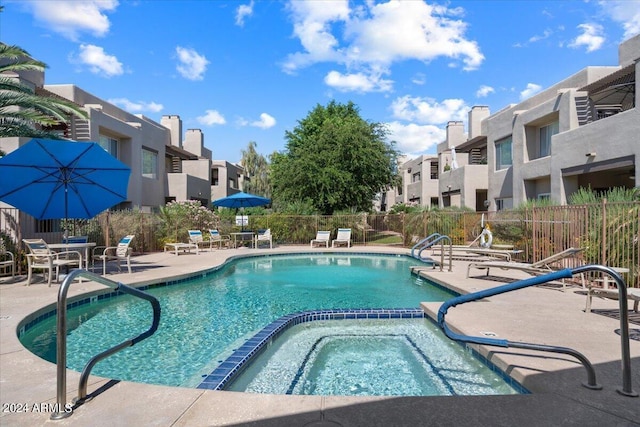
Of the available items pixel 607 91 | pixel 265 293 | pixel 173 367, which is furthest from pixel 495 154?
pixel 173 367

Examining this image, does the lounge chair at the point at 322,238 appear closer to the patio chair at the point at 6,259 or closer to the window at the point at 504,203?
the window at the point at 504,203

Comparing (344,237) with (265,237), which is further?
(344,237)

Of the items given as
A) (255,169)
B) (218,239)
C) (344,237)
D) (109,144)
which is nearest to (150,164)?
(109,144)

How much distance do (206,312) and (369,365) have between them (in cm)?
369

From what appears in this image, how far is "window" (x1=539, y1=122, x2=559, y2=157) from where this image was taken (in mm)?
17828

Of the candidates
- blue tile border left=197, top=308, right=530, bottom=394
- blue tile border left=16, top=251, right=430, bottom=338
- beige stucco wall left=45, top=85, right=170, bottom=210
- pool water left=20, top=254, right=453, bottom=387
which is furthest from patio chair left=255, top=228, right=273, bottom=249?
blue tile border left=197, top=308, right=530, bottom=394

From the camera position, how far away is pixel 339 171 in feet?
74.7

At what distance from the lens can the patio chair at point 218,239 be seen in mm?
17866

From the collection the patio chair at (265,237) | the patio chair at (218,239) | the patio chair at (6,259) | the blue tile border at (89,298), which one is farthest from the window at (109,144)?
the patio chair at (6,259)

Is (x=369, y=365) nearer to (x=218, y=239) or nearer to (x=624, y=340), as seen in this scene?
(x=624, y=340)

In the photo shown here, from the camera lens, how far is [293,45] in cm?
2222

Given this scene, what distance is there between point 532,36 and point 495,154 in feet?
24.6

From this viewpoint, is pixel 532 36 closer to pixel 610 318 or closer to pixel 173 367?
pixel 610 318

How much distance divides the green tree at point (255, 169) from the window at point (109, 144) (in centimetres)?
3065
